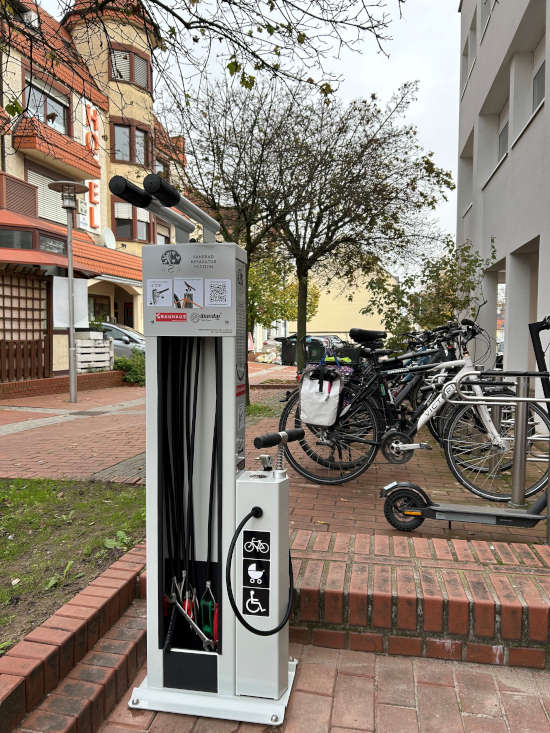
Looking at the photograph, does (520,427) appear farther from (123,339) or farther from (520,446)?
(123,339)

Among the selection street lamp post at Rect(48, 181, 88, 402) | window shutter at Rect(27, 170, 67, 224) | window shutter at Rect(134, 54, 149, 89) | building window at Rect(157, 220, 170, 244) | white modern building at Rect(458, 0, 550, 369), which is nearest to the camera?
white modern building at Rect(458, 0, 550, 369)

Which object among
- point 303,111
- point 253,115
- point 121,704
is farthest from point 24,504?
point 303,111

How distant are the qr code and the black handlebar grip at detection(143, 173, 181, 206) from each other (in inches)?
11.2

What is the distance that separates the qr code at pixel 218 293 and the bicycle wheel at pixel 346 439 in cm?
272

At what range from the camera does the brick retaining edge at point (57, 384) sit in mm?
11719

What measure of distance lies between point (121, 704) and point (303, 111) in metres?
10.0

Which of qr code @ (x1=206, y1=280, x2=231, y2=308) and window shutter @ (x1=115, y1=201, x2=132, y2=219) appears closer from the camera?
qr code @ (x1=206, y1=280, x2=231, y2=308)

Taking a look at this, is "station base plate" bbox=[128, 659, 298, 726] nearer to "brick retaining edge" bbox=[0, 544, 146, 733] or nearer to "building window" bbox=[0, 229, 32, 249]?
"brick retaining edge" bbox=[0, 544, 146, 733]

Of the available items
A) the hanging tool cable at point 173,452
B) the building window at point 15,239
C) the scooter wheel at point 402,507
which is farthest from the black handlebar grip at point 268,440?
the building window at point 15,239

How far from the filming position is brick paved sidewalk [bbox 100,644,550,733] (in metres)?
1.95

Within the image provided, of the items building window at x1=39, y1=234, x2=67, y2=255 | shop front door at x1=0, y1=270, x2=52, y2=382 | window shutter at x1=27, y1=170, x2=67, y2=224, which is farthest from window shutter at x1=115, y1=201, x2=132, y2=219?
shop front door at x1=0, y1=270, x2=52, y2=382

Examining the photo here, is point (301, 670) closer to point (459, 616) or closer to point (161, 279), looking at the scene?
point (459, 616)

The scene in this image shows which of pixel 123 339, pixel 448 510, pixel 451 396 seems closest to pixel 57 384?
pixel 123 339

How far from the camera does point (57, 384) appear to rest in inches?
511
